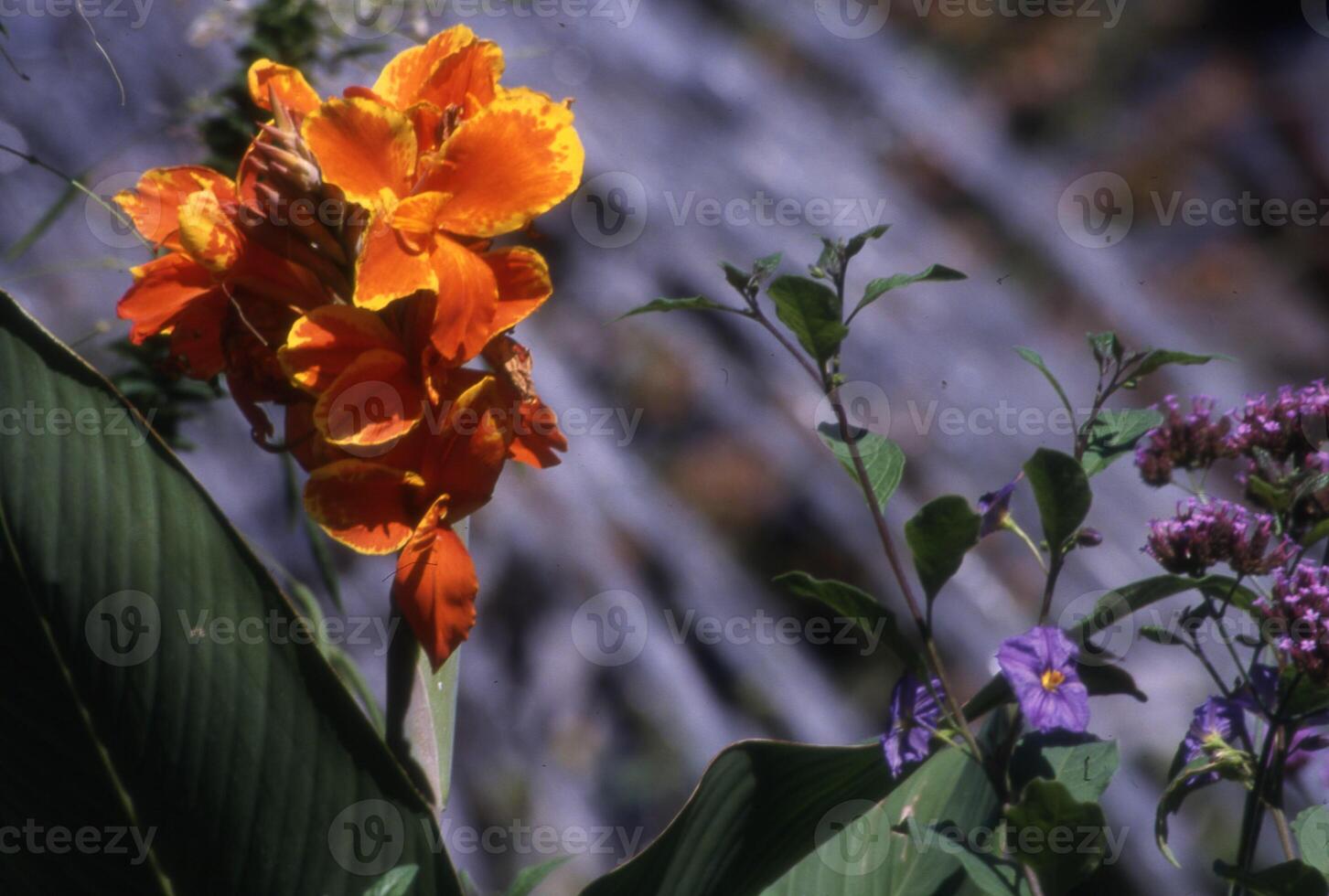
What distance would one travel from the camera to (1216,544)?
419mm

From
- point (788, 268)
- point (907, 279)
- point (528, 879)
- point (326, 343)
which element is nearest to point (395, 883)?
point (528, 879)

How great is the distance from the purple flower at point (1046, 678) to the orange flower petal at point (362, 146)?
11.9 inches

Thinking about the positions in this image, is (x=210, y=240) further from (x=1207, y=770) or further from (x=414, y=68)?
(x=1207, y=770)

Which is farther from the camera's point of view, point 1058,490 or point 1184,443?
point 1184,443

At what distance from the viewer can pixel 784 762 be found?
1.48 ft

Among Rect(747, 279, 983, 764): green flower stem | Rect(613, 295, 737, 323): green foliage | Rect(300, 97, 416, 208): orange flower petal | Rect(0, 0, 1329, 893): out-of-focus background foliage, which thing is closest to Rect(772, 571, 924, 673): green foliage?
Rect(747, 279, 983, 764): green flower stem

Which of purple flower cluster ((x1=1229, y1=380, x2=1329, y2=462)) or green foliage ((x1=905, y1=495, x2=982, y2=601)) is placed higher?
purple flower cluster ((x1=1229, y1=380, x2=1329, y2=462))

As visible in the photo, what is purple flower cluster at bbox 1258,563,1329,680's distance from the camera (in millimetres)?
369

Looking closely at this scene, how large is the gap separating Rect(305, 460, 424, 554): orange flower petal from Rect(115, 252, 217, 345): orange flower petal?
11 cm

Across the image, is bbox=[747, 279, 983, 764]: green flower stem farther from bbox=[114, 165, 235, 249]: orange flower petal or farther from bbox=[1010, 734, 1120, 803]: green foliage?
bbox=[114, 165, 235, 249]: orange flower petal

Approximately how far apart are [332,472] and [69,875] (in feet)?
0.78

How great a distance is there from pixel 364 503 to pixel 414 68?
7.9 inches

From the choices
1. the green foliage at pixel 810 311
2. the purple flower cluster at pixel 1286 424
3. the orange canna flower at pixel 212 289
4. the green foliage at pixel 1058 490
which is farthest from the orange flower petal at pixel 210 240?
the purple flower cluster at pixel 1286 424

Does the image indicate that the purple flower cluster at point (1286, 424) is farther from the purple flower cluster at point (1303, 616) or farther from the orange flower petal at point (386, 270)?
the orange flower petal at point (386, 270)
